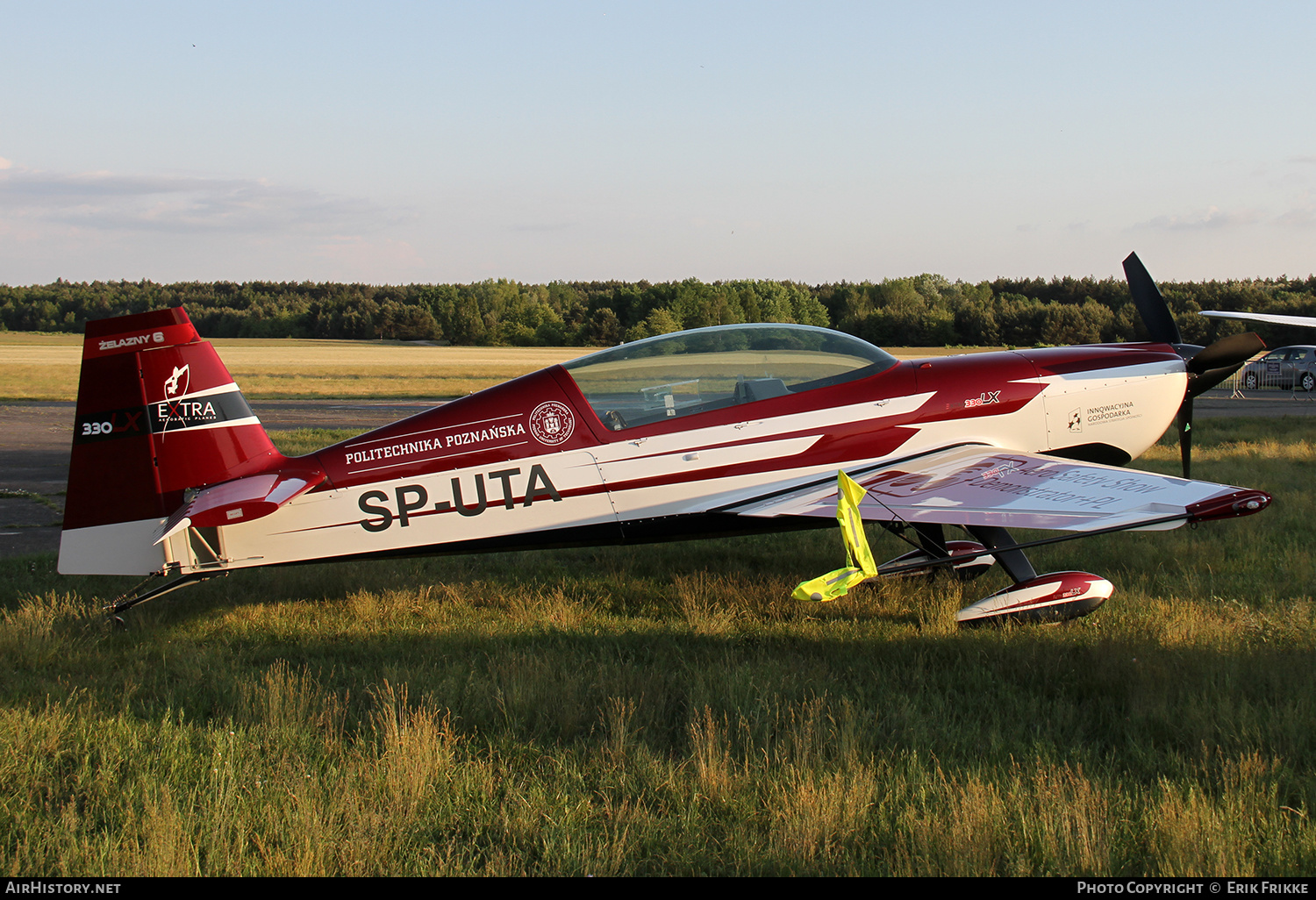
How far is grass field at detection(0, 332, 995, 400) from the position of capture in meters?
35.1

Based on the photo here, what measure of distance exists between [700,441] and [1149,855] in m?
3.81

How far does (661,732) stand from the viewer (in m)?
4.53

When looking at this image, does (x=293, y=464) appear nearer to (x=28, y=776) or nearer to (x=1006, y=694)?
(x=28, y=776)

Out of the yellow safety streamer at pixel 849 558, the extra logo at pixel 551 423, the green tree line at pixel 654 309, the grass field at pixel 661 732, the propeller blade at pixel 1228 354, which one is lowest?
the grass field at pixel 661 732

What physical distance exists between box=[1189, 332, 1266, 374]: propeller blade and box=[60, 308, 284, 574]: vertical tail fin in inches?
315

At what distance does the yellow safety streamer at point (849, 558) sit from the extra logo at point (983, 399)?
301 centimetres

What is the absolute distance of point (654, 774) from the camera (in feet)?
13.0

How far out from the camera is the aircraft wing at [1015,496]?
4.95 meters

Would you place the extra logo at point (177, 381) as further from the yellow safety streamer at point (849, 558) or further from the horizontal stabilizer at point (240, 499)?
the yellow safety streamer at point (849, 558)

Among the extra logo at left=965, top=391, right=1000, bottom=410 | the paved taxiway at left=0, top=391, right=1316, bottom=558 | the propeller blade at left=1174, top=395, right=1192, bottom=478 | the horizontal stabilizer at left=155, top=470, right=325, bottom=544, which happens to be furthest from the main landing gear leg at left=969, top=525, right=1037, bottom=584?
the paved taxiway at left=0, top=391, right=1316, bottom=558

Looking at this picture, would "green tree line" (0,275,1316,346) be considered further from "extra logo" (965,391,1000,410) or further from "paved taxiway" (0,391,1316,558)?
"extra logo" (965,391,1000,410)

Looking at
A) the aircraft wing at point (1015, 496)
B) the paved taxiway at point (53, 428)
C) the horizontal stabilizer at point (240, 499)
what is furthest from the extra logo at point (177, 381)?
the paved taxiway at point (53, 428)

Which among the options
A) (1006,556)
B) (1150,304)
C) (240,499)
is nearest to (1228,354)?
(1150,304)
